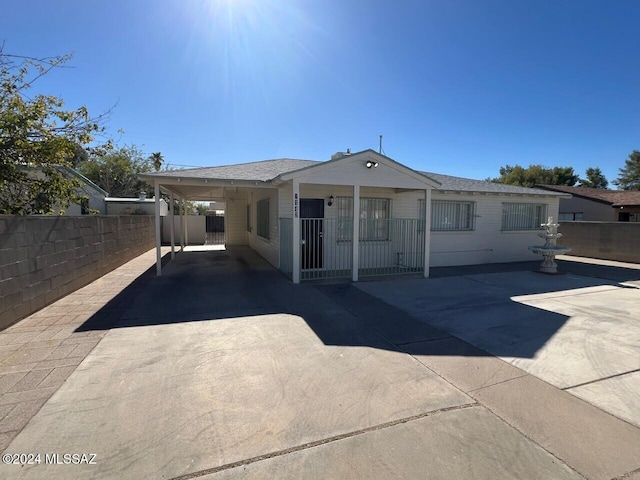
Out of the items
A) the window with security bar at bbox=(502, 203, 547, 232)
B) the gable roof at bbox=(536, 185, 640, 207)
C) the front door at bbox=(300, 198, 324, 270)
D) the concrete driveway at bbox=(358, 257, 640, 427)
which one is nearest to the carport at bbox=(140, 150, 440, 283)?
the front door at bbox=(300, 198, 324, 270)

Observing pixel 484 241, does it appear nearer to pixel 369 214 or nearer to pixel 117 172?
pixel 369 214

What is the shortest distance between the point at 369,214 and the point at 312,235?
2044 millimetres

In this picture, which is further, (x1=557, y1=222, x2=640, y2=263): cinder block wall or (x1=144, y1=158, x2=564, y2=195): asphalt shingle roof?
(x1=557, y1=222, x2=640, y2=263): cinder block wall

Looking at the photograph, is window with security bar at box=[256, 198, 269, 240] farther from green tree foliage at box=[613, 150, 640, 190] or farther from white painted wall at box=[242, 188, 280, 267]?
green tree foliage at box=[613, 150, 640, 190]

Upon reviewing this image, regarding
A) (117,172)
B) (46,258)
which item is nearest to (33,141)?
(46,258)

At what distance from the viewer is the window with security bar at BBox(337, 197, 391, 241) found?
9.27 m

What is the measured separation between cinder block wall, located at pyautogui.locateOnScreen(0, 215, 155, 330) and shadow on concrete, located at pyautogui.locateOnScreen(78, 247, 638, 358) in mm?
959

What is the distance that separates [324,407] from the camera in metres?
2.71

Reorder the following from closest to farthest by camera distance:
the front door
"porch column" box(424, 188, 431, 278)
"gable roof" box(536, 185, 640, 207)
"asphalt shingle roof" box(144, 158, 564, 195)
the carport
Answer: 1. the carport
2. "asphalt shingle roof" box(144, 158, 564, 195)
3. "porch column" box(424, 188, 431, 278)
4. the front door
5. "gable roof" box(536, 185, 640, 207)

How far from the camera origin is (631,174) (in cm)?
3800

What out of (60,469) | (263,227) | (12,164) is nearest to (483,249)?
(263,227)

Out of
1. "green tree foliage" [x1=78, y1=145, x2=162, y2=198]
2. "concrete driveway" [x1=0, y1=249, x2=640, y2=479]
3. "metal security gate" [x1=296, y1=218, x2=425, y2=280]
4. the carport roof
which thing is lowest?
"concrete driveway" [x1=0, y1=249, x2=640, y2=479]

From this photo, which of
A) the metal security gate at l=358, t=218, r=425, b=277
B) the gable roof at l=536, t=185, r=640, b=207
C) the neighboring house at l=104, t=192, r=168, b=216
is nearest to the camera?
the metal security gate at l=358, t=218, r=425, b=277

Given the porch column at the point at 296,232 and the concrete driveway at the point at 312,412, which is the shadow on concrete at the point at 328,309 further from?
the porch column at the point at 296,232
